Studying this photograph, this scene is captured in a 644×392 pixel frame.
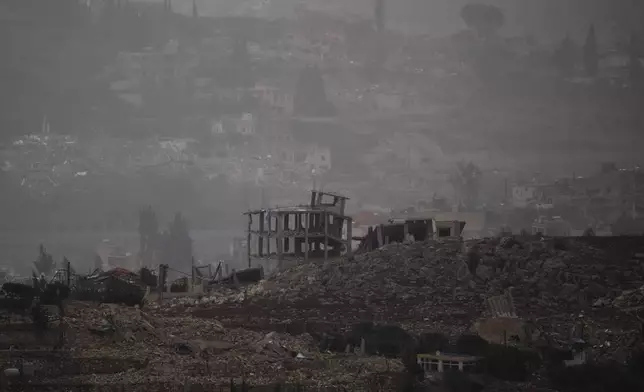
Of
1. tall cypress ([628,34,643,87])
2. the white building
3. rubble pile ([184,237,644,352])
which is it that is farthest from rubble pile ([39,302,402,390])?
tall cypress ([628,34,643,87])

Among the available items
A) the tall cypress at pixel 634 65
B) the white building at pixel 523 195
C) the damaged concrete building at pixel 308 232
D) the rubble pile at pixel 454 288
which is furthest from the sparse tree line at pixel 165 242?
the tall cypress at pixel 634 65

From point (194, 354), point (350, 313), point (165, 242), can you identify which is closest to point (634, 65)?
point (165, 242)

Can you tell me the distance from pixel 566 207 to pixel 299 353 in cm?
2133

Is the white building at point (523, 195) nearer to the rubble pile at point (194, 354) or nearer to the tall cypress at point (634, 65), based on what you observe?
the tall cypress at point (634, 65)

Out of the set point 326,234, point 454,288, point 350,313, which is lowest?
point 350,313

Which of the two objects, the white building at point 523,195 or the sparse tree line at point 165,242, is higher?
the white building at point 523,195

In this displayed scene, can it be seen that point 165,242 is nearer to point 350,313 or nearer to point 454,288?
point 350,313

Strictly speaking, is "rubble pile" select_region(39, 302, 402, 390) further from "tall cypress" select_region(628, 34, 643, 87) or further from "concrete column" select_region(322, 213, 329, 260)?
"tall cypress" select_region(628, 34, 643, 87)

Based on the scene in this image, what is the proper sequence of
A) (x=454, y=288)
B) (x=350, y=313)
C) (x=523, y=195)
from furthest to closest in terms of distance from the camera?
(x=523, y=195)
(x=454, y=288)
(x=350, y=313)

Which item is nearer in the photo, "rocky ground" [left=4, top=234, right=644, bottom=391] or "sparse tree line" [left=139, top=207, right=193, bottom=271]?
"rocky ground" [left=4, top=234, right=644, bottom=391]

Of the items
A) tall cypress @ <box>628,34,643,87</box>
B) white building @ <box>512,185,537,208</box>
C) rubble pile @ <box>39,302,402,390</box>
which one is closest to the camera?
rubble pile @ <box>39,302,402,390</box>

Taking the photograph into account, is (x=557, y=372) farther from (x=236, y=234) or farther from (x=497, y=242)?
(x=236, y=234)

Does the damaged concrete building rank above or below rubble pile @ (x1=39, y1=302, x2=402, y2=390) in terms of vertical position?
above

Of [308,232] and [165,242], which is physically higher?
[165,242]
